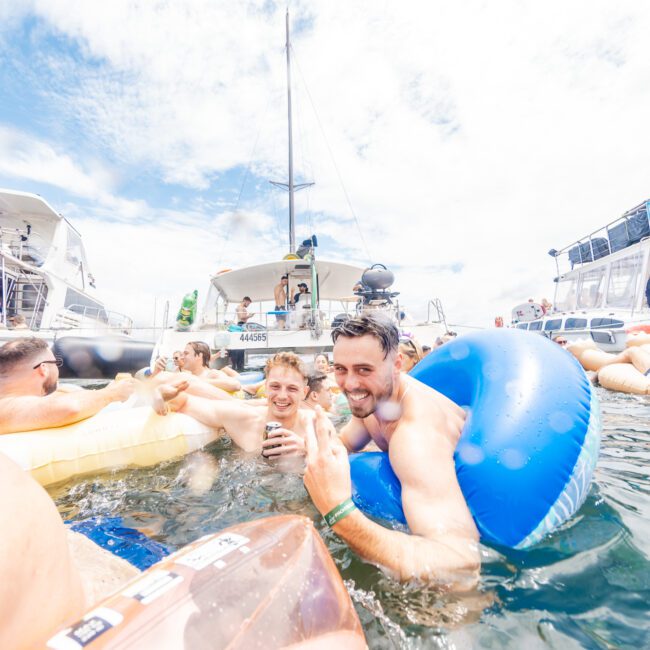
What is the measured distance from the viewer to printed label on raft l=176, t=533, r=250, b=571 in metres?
1.07

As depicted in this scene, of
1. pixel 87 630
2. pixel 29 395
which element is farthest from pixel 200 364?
pixel 87 630

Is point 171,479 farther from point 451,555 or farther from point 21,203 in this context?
point 21,203

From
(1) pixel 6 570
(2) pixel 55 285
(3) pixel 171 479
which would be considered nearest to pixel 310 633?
(1) pixel 6 570

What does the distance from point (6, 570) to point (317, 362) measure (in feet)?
20.3

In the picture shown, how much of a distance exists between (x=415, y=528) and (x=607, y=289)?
1726 cm

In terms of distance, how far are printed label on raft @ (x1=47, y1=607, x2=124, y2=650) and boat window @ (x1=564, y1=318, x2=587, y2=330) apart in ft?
44.7

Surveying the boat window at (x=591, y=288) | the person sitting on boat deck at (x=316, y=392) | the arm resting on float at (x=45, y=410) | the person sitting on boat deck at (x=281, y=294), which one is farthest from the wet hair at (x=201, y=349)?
the boat window at (x=591, y=288)

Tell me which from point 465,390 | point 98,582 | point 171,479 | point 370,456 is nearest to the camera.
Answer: point 98,582

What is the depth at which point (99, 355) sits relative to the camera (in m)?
9.06

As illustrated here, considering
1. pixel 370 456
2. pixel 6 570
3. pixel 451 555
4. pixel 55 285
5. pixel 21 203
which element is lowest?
pixel 451 555

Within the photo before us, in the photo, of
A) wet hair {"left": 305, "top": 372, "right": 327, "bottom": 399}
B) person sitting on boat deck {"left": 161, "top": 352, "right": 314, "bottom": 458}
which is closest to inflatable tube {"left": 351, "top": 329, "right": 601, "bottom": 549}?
person sitting on boat deck {"left": 161, "top": 352, "right": 314, "bottom": 458}

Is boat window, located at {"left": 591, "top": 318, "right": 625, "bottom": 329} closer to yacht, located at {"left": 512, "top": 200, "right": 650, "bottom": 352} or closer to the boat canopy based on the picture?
yacht, located at {"left": 512, "top": 200, "right": 650, "bottom": 352}

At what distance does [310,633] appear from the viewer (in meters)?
0.98

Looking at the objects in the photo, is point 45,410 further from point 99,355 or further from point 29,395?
point 99,355
